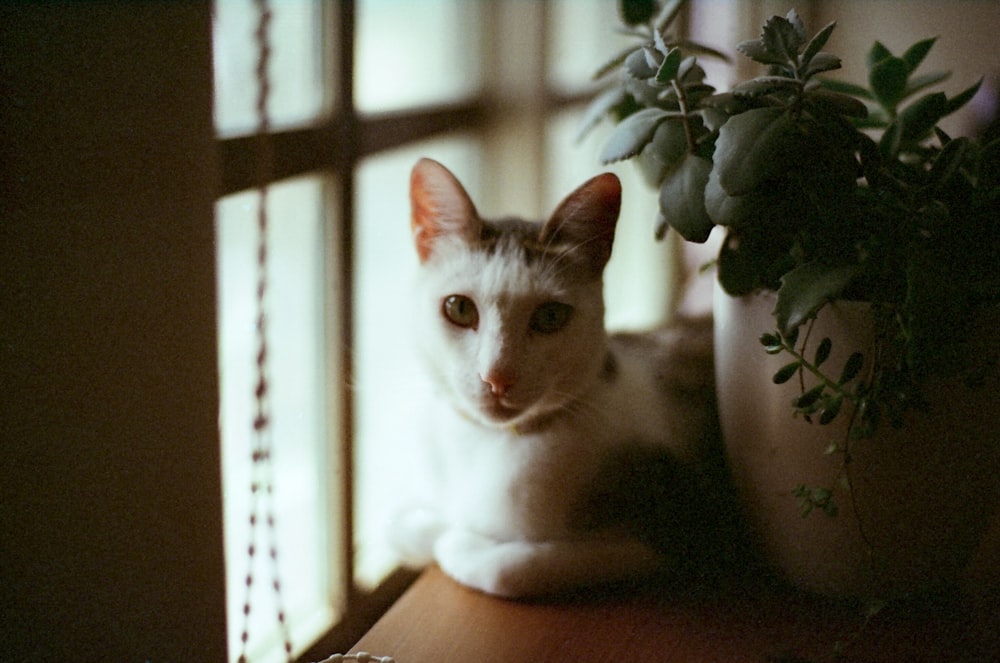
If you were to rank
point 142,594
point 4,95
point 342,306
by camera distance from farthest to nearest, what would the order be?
point 342,306 < point 142,594 < point 4,95

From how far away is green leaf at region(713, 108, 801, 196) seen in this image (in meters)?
0.67

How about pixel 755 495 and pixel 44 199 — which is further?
→ pixel 755 495

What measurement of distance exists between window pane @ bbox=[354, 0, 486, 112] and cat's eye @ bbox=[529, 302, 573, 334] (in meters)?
0.41

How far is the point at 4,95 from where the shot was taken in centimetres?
55

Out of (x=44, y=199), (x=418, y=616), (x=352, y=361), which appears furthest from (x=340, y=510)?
(x=44, y=199)

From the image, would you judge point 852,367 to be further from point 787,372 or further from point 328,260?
point 328,260

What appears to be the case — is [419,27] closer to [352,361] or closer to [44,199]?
[352,361]

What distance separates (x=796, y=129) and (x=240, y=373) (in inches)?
25.5

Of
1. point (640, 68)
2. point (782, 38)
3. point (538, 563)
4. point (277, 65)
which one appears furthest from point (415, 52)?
point (538, 563)

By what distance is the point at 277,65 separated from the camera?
98 centimetres

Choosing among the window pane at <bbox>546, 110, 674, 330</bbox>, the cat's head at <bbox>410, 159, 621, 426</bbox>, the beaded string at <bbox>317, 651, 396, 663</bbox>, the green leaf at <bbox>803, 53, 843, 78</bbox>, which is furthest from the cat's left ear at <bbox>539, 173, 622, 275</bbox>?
the window pane at <bbox>546, 110, 674, 330</bbox>

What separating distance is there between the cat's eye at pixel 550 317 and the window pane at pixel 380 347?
336 millimetres

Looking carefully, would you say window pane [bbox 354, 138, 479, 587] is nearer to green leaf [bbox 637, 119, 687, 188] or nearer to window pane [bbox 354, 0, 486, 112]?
window pane [bbox 354, 0, 486, 112]

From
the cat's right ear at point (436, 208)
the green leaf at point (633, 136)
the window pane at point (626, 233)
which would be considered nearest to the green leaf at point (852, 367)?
the green leaf at point (633, 136)
